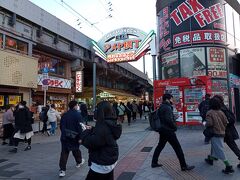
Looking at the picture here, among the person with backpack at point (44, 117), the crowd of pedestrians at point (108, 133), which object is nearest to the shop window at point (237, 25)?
the crowd of pedestrians at point (108, 133)

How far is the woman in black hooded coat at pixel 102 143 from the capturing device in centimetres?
344

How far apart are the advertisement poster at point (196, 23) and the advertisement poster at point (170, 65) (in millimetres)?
598

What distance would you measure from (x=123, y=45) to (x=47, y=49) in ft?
18.4

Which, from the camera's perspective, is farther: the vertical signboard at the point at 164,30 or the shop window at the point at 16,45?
the vertical signboard at the point at 164,30

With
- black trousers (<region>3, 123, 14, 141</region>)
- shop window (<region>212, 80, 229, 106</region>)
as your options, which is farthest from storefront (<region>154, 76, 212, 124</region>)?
black trousers (<region>3, 123, 14, 141</region>)

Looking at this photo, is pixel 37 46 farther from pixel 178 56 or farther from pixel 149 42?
pixel 178 56

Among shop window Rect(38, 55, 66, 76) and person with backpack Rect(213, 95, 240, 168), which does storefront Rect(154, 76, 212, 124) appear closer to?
person with backpack Rect(213, 95, 240, 168)

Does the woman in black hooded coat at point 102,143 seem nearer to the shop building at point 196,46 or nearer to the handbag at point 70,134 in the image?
the handbag at point 70,134

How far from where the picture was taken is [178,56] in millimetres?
15148

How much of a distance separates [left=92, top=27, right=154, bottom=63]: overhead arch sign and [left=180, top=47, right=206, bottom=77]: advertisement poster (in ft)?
12.5

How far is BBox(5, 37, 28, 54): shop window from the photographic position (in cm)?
1388

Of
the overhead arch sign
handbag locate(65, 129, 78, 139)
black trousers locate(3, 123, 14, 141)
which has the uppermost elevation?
the overhead arch sign

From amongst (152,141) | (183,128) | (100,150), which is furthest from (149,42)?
(100,150)

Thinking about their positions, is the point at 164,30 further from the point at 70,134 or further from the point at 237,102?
the point at 70,134
